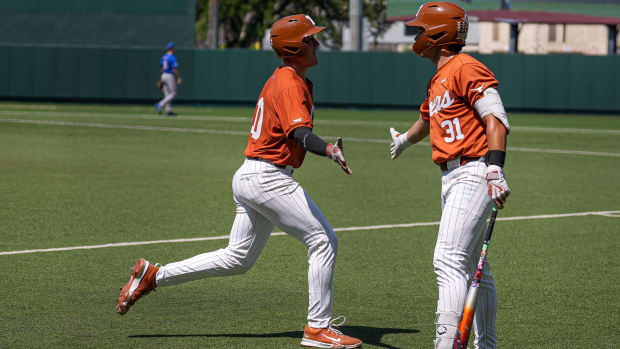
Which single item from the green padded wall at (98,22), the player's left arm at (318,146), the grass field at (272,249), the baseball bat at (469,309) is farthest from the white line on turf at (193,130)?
the baseball bat at (469,309)

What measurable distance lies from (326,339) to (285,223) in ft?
2.50

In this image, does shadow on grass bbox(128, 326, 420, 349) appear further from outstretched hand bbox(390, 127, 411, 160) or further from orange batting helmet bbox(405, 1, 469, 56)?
orange batting helmet bbox(405, 1, 469, 56)

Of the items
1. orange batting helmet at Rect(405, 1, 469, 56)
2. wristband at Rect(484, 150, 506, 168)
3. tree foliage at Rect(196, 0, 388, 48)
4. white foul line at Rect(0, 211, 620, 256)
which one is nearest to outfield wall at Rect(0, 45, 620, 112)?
tree foliage at Rect(196, 0, 388, 48)

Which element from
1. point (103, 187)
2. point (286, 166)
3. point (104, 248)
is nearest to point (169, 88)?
point (103, 187)

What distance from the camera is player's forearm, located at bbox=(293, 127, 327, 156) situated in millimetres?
6098

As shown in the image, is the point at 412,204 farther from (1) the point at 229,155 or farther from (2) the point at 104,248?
(1) the point at 229,155

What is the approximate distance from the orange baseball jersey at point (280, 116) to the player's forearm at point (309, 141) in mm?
65

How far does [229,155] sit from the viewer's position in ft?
64.1

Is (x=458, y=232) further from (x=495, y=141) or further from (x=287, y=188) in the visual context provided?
(x=287, y=188)

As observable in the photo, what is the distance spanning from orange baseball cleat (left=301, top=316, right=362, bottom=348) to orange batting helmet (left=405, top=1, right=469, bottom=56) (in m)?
1.82

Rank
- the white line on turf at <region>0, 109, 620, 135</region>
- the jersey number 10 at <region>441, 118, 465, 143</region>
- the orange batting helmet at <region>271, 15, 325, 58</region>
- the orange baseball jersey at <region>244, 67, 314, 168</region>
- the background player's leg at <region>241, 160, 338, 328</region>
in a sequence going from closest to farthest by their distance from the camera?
the jersey number 10 at <region>441, 118, 465, 143</region>, the orange baseball jersey at <region>244, 67, 314, 168</region>, the background player's leg at <region>241, 160, 338, 328</region>, the orange batting helmet at <region>271, 15, 325, 58</region>, the white line on turf at <region>0, 109, 620, 135</region>

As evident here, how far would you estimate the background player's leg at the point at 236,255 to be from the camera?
6672 millimetres

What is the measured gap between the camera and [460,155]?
228 inches

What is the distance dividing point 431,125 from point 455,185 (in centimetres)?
42
